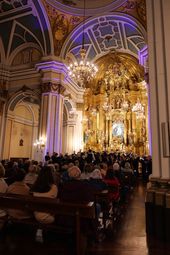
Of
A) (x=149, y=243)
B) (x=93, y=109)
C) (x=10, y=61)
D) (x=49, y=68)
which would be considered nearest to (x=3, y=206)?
(x=149, y=243)

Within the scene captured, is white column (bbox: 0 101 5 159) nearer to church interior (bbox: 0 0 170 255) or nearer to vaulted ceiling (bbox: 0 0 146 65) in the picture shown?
church interior (bbox: 0 0 170 255)

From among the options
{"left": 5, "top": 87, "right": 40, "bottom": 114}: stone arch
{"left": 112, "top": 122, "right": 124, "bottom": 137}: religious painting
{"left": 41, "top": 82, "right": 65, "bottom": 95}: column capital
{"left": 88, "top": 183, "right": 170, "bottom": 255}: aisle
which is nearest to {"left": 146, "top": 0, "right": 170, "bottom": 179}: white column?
{"left": 88, "top": 183, "right": 170, "bottom": 255}: aisle

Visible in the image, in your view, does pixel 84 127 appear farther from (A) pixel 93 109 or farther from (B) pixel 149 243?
(B) pixel 149 243

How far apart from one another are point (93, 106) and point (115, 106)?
184cm

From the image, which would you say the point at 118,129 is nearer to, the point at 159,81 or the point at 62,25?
the point at 62,25

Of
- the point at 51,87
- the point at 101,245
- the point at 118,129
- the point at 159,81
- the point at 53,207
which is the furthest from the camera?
the point at 118,129

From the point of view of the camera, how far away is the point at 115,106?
16203 millimetres

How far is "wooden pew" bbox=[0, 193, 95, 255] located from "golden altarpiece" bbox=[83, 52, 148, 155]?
1257 cm

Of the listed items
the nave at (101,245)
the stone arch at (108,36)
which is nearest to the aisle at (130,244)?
the nave at (101,245)

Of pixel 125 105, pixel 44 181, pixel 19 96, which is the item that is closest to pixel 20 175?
pixel 44 181

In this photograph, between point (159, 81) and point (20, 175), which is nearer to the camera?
point (20, 175)

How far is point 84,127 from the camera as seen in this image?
635 inches

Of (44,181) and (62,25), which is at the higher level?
(62,25)

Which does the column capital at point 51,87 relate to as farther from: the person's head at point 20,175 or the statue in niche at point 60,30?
the person's head at point 20,175
